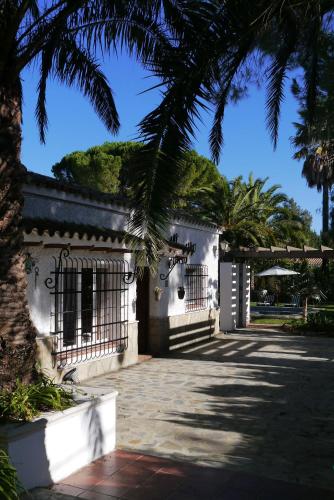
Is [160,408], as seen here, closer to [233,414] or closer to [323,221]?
[233,414]

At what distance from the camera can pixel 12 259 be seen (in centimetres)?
530

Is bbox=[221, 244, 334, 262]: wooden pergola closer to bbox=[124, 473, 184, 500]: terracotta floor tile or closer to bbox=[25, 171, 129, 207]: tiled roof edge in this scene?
bbox=[25, 171, 129, 207]: tiled roof edge

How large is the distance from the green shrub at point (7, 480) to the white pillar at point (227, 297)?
15079 mm

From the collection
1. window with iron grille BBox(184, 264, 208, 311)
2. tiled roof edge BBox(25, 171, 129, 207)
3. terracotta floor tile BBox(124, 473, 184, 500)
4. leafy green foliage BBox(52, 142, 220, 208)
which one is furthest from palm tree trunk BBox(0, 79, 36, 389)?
leafy green foliage BBox(52, 142, 220, 208)

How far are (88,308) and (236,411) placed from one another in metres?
4.04

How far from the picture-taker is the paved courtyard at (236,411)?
5.69m

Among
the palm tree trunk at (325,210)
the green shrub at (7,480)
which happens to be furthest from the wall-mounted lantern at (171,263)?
the palm tree trunk at (325,210)

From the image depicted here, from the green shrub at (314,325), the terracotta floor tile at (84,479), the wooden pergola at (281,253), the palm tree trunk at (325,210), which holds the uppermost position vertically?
the palm tree trunk at (325,210)

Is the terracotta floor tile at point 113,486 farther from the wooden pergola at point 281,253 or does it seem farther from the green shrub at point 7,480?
the wooden pergola at point 281,253

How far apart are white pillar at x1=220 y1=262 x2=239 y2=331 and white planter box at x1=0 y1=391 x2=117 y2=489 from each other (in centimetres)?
1320

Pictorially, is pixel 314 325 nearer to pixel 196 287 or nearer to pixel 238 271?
→ pixel 238 271

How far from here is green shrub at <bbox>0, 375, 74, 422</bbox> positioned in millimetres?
4727

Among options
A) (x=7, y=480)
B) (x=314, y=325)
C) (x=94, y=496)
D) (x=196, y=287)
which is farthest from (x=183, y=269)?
(x=7, y=480)

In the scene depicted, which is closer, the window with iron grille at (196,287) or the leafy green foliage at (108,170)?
the window with iron grille at (196,287)
